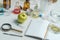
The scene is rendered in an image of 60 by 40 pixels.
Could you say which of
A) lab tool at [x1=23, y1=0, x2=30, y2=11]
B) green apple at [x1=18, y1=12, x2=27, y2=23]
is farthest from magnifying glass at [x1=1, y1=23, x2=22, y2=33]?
lab tool at [x1=23, y1=0, x2=30, y2=11]

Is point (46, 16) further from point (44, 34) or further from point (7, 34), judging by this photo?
point (7, 34)

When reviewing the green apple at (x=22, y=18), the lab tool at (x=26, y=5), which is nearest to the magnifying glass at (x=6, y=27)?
the green apple at (x=22, y=18)

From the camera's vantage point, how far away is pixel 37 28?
3.43 feet

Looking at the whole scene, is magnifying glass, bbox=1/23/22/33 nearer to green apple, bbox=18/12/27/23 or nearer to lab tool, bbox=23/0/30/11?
green apple, bbox=18/12/27/23

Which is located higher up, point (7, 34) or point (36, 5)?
point (36, 5)

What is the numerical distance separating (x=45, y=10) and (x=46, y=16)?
0.17 ft

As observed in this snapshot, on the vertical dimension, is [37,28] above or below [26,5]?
below

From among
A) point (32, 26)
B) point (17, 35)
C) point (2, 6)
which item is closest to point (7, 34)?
point (17, 35)

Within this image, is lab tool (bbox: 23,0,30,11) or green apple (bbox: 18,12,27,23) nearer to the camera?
green apple (bbox: 18,12,27,23)

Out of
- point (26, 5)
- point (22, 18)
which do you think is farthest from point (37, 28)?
point (26, 5)

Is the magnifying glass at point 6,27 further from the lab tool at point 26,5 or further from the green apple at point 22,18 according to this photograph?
the lab tool at point 26,5

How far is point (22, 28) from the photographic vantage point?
1.06 m

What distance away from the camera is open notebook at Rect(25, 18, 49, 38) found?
1.00m

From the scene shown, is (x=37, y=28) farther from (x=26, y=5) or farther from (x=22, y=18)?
(x=26, y=5)
